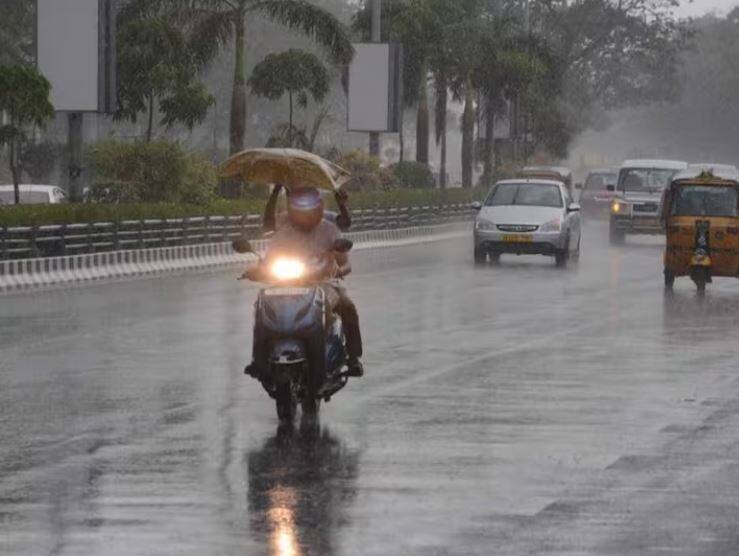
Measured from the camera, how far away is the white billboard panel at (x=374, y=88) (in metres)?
60.6

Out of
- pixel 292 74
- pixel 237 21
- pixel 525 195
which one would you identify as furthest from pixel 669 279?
pixel 292 74

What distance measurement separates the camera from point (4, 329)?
23250 mm

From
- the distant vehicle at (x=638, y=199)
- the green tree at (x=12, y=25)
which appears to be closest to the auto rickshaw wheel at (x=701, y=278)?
the distant vehicle at (x=638, y=199)

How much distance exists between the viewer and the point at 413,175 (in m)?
67.6

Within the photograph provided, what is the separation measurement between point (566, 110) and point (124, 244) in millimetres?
87068

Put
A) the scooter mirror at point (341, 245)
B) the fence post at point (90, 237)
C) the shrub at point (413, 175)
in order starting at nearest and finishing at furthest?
1. the scooter mirror at point (341, 245)
2. the fence post at point (90, 237)
3. the shrub at point (413, 175)

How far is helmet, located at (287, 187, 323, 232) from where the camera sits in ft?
48.7

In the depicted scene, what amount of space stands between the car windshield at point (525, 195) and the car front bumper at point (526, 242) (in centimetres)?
170

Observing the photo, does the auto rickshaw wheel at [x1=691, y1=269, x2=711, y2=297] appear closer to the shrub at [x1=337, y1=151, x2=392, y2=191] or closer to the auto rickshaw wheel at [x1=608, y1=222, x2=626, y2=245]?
the auto rickshaw wheel at [x1=608, y1=222, x2=626, y2=245]

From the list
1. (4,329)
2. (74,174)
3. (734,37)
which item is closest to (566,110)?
(734,37)

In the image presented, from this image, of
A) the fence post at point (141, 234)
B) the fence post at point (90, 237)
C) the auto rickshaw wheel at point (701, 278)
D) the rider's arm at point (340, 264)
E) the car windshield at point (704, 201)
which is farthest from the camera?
the fence post at point (141, 234)

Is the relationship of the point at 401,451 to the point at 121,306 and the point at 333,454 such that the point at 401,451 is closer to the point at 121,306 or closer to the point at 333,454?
the point at 333,454

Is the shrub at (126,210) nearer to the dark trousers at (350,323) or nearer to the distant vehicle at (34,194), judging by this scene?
the distant vehicle at (34,194)

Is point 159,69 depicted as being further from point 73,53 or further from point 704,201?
point 704,201
